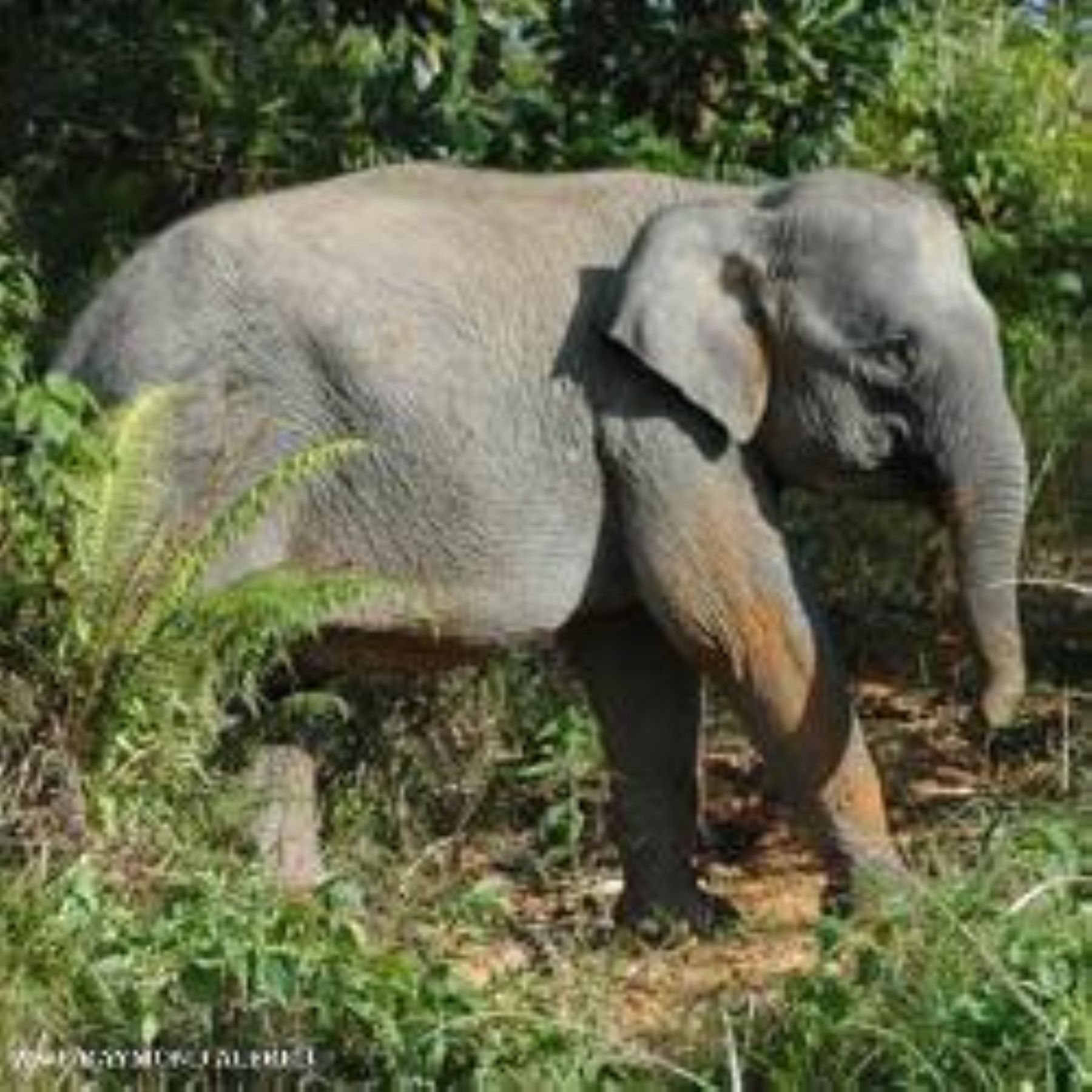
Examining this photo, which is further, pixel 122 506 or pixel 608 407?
pixel 608 407

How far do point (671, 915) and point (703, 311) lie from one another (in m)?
1.41

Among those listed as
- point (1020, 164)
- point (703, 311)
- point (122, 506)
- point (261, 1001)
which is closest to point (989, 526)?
point (703, 311)

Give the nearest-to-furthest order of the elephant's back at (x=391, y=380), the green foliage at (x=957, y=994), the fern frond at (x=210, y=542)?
1. the green foliage at (x=957, y=994)
2. the fern frond at (x=210, y=542)
3. the elephant's back at (x=391, y=380)

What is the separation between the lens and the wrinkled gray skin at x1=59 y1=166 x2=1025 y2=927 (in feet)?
25.8

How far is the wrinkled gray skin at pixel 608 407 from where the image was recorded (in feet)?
25.8

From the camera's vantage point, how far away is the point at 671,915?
8.18m

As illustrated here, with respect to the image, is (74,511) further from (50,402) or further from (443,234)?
(443,234)

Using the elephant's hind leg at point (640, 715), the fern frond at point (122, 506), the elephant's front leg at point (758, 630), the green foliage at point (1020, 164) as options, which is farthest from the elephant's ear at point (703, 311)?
the green foliage at point (1020, 164)

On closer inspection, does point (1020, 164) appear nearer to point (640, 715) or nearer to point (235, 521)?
point (640, 715)

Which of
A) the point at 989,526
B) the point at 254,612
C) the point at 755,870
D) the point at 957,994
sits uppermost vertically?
the point at 957,994

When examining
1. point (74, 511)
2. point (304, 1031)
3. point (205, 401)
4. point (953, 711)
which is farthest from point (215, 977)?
point (953, 711)

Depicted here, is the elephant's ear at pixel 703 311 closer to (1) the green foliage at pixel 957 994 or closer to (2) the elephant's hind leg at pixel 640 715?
(2) the elephant's hind leg at pixel 640 715

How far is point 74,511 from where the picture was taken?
7.03m

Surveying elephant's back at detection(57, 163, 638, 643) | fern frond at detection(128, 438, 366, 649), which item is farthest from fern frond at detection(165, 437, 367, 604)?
elephant's back at detection(57, 163, 638, 643)
